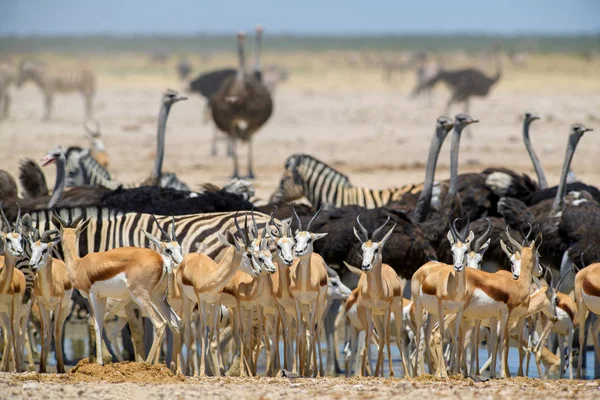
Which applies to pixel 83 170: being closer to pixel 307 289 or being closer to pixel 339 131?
pixel 307 289

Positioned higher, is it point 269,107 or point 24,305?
point 269,107

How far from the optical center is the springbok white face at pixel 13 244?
32.5 feet

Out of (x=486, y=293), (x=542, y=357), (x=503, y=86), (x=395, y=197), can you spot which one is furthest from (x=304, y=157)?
(x=503, y=86)

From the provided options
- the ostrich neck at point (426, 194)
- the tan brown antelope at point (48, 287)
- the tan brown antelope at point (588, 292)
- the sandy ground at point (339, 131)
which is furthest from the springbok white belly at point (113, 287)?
the sandy ground at point (339, 131)

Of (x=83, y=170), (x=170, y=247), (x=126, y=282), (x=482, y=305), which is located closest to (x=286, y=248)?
(x=170, y=247)

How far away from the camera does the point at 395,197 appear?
14617 millimetres

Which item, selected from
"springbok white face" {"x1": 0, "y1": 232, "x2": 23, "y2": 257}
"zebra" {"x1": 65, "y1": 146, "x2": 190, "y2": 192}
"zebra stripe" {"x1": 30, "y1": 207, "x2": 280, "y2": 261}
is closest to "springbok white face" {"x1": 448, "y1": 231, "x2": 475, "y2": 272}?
"zebra stripe" {"x1": 30, "y1": 207, "x2": 280, "y2": 261}

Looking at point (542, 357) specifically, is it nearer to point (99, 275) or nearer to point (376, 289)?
point (376, 289)

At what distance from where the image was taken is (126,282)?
9.88 metres

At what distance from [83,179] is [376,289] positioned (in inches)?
300

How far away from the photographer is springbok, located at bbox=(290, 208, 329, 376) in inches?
388

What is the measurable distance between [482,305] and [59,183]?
6279mm

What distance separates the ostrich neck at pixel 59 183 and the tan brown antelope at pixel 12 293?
2934mm

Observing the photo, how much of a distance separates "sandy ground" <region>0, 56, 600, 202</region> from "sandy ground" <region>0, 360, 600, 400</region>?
956 centimetres
